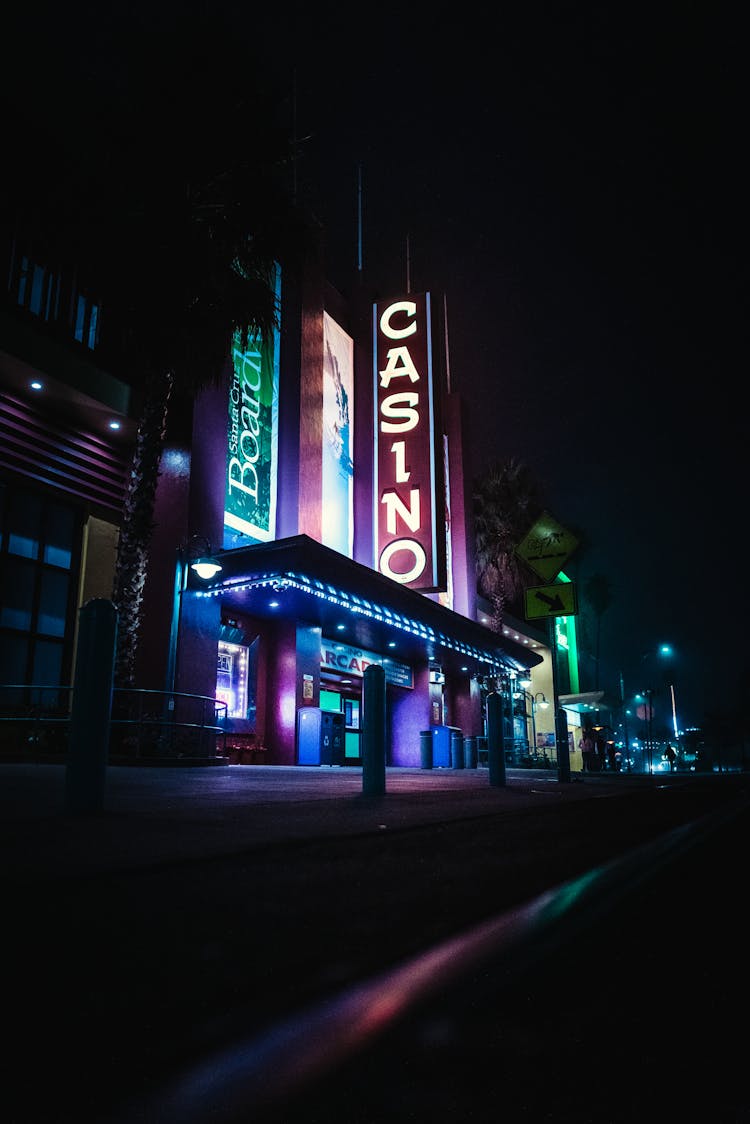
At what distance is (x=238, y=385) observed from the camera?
19688 mm

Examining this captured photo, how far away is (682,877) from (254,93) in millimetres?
16328

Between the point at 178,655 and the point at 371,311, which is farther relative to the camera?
the point at 371,311

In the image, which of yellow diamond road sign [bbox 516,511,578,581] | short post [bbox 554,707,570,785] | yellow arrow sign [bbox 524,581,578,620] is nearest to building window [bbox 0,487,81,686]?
yellow arrow sign [bbox 524,581,578,620]

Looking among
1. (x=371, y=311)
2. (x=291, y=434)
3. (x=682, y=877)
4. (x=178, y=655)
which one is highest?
(x=371, y=311)

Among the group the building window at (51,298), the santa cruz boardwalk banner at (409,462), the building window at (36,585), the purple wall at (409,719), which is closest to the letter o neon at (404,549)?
the santa cruz boardwalk banner at (409,462)

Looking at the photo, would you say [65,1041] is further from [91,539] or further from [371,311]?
[371,311]

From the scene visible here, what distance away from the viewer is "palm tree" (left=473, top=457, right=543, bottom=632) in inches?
1298

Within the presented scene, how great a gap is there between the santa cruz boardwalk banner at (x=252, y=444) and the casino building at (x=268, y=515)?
0.17 ft

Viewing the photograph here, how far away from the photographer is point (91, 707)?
369cm

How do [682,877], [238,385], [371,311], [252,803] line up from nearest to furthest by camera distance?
1. [682,877]
2. [252,803]
3. [238,385]
4. [371,311]

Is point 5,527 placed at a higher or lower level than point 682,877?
higher

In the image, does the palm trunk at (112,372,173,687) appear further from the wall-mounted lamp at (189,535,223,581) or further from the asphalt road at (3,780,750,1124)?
the asphalt road at (3,780,750,1124)

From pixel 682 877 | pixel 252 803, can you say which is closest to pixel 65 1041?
pixel 682 877

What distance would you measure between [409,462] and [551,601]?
Result: 38.7 ft
